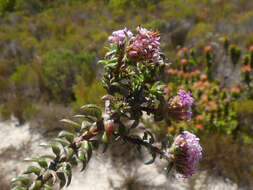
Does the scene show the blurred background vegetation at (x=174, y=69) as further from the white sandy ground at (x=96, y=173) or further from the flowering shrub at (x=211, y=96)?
the white sandy ground at (x=96, y=173)

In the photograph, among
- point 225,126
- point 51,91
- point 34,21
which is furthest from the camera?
point 34,21

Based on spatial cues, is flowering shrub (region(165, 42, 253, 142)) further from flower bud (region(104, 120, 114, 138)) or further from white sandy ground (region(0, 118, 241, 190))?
flower bud (region(104, 120, 114, 138))

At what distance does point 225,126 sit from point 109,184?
2327 millimetres

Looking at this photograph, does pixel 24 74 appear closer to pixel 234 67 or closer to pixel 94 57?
pixel 94 57

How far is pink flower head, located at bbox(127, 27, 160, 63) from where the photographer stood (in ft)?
3.25

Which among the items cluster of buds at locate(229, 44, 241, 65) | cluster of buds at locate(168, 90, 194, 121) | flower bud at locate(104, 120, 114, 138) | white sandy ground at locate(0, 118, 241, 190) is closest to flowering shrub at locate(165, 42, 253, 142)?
cluster of buds at locate(229, 44, 241, 65)

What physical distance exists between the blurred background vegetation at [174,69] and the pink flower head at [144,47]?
0.53 meters

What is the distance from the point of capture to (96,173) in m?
3.43

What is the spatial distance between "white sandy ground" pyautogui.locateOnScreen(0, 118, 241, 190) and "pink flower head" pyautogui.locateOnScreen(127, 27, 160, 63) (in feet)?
7.98

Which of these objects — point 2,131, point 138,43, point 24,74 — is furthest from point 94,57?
point 138,43

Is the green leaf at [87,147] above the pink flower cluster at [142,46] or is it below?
below

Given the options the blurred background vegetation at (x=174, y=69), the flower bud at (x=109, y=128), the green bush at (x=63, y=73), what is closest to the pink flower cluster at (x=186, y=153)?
the flower bud at (x=109, y=128)

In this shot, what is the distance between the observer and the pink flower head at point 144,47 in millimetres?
992

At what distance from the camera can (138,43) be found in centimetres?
99
